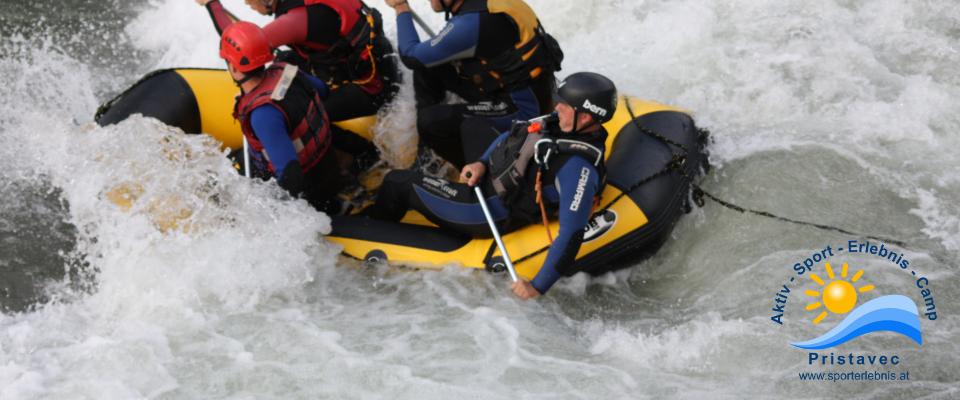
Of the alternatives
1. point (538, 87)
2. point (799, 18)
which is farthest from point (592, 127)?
point (799, 18)

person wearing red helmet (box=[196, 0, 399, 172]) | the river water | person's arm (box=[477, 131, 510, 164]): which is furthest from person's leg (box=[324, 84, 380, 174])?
person's arm (box=[477, 131, 510, 164])

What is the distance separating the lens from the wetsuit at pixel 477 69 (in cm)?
454

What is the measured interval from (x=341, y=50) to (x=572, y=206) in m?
1.75

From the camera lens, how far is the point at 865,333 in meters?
3.91

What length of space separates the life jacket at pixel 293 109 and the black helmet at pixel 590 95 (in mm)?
1252

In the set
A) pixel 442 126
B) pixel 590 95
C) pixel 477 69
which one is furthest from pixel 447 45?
pixel 590 95

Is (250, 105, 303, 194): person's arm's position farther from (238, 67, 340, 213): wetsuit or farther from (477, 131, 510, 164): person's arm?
(477, 131, 510, 164): person's arm

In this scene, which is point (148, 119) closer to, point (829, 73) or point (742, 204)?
point (742, 204)

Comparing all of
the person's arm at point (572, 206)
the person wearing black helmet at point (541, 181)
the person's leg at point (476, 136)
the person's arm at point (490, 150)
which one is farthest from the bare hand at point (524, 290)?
the person's leg at point (476, 136)

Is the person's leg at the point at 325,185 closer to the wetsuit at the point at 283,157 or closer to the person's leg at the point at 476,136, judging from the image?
the wetsuit at the point at 283,157

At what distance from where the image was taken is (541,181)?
4195 mm

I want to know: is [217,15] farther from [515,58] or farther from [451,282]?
[451,282]

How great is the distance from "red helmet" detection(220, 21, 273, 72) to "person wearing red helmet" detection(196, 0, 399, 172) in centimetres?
39

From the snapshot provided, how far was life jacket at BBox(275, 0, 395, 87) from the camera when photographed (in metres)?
4.76
